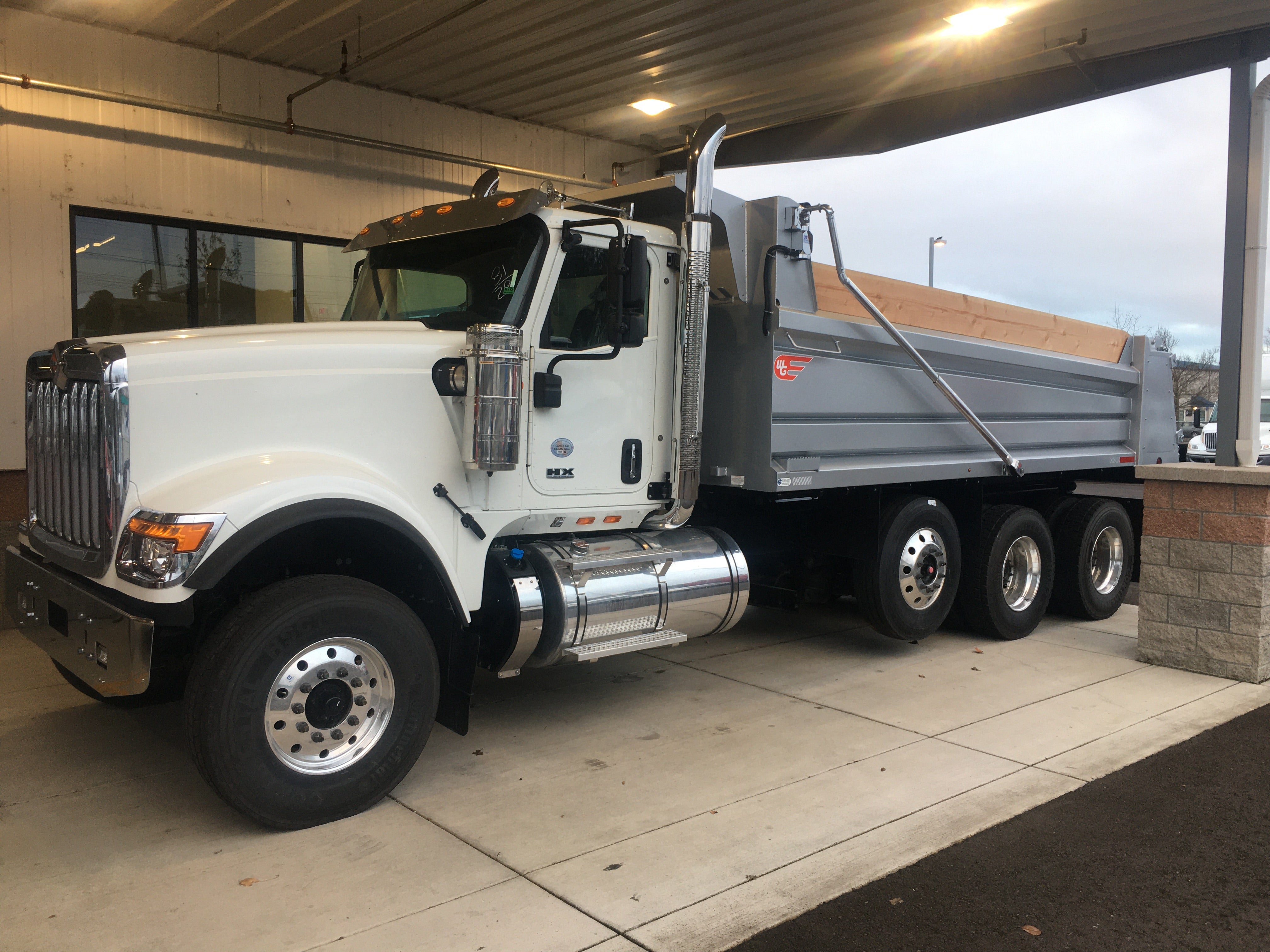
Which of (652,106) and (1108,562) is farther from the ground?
(652,106)

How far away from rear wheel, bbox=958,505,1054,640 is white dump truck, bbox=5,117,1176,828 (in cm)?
3

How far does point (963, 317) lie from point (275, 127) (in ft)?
18.8

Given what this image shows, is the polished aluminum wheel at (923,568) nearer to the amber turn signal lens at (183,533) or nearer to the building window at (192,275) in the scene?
the building window at (192,275)

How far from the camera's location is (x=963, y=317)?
698cm

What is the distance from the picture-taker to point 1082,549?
26.3ft

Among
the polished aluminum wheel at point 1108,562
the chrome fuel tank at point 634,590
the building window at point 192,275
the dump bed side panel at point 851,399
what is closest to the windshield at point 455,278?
the chrome fuel tank at point 634,590

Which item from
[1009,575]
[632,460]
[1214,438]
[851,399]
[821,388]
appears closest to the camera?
[632,460]

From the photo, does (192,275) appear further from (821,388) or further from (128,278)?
(821,388)

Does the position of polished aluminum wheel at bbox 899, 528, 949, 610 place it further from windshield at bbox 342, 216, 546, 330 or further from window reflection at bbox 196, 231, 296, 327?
window reflection at bbox 196, 231, 296, 327

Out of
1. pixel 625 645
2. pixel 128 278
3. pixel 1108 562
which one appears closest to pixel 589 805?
pixel 625 645

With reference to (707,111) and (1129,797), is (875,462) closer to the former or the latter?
(1129,797)

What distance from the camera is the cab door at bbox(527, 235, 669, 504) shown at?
486 cm

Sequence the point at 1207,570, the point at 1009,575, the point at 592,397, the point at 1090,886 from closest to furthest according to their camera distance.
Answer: the point at 1090,886, the point at 592,397, the point at 1207,570, the point at 1009,575

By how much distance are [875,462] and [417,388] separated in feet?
10.4
